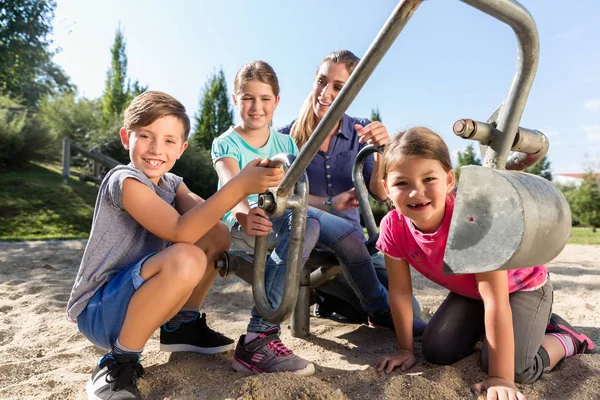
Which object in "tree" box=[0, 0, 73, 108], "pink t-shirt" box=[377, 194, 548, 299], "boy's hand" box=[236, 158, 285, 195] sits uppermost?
"tree" box=[0, 0, 73, 108]

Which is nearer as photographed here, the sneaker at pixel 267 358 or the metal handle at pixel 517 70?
the metal handle at pixel 517 70

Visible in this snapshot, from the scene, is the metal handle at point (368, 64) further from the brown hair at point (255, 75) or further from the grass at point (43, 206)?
the grass at point (43, 206)

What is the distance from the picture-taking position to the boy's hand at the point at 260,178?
154 centimetres

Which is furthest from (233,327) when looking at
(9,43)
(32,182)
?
(9,43)

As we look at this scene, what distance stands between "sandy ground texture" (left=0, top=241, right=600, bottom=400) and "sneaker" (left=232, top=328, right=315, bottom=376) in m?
0.05

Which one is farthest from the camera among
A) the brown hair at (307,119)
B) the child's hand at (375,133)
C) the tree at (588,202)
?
the tree at (588,202)

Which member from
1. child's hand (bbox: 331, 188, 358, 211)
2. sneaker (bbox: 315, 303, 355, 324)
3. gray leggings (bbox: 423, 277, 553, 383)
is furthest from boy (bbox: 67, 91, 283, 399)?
sneaker (bbox: 315, 303, 355, 324)

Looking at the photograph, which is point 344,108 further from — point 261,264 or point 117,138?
point 117,138

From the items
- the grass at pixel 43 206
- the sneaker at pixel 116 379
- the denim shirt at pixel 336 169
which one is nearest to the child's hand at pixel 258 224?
the sneaker at pixel 116 379

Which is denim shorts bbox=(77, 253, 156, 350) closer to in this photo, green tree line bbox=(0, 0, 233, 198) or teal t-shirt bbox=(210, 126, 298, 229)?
teal t-shirt bbox=(210, 126, 298, 229)

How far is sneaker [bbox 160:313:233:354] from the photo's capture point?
2021 millimetres

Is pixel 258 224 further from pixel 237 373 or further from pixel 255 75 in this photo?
pixel 255 75

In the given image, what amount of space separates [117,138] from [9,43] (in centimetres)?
432

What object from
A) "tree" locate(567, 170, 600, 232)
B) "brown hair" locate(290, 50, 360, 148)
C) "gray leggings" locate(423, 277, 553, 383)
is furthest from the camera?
"tree" locate(567, 170, 600, 232)
